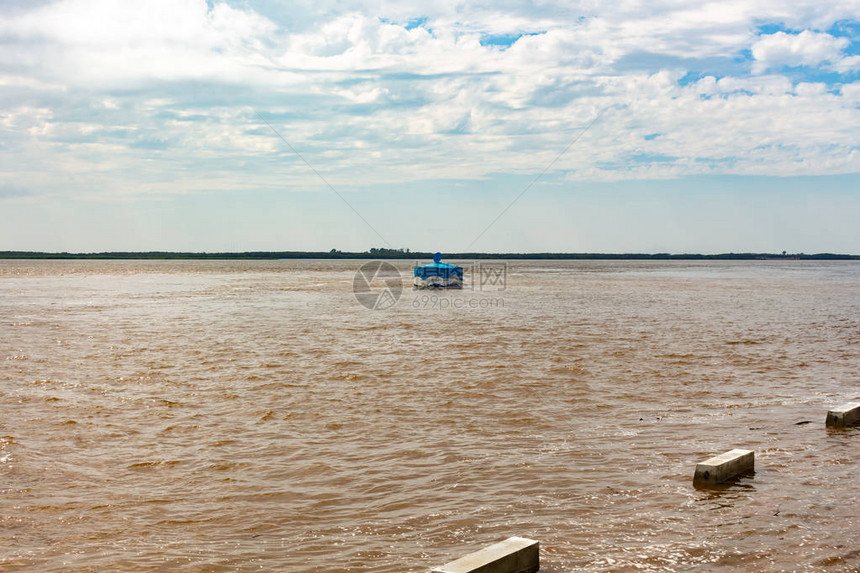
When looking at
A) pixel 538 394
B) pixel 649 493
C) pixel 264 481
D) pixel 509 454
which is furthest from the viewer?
pixel 538 394

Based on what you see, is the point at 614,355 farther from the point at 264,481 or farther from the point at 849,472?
the point at 264,481

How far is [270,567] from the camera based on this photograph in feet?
22.0

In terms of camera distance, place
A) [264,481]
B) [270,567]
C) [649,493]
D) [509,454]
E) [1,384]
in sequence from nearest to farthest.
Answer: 1. [270,567]
2. [649,493]
3. [264,481]
4. [509,454]
5. [1,384]

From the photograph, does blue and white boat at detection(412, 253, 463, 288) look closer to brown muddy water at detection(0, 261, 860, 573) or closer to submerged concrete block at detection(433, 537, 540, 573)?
brown muddy water at detection(0, 261, 860, 573)

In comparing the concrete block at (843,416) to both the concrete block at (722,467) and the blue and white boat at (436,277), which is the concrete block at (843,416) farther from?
the blue and white boat at (436,277)

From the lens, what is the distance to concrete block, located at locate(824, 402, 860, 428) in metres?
12.0

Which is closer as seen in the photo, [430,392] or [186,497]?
[186,497]

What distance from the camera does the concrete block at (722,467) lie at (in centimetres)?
896

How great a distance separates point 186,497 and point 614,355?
1559cm

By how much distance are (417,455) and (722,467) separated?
4.26 m

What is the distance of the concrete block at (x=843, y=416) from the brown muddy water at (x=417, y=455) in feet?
0.68

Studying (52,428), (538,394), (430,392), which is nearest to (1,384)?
(52,428)

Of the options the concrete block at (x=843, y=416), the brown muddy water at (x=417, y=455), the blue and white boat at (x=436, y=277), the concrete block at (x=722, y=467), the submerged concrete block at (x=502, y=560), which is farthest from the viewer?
→ the blue and white boat at (x=436, y=277)

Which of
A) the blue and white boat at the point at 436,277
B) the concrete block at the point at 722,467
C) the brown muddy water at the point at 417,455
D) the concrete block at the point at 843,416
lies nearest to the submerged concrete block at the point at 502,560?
the brown muddy water at the point at 417,455
